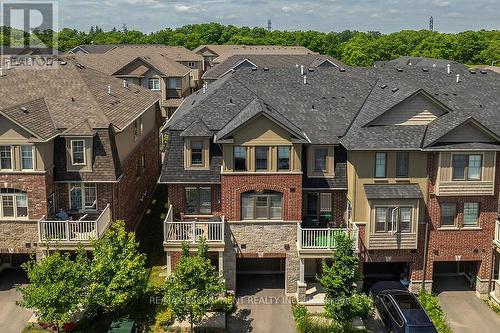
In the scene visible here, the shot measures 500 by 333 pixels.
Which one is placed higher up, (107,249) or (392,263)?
(107,249)

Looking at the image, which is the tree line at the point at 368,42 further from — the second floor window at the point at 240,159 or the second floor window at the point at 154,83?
the second floor window at the point at 240,159

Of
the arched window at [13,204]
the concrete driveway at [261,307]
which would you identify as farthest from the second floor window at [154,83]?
the concrete driveway at [261,307]

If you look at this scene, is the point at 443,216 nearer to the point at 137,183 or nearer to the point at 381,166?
the point at 381,166

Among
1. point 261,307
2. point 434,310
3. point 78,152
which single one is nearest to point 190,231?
point 261,307

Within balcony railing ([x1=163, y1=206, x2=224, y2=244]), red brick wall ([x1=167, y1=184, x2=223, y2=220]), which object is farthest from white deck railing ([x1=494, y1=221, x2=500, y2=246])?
red brick wall ([x1=167, y1=184, x2=223, y2=220])

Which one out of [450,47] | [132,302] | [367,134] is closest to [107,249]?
[132,302]

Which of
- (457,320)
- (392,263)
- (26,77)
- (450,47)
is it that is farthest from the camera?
(450,47)

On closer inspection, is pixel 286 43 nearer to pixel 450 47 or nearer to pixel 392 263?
pixel 450 47
